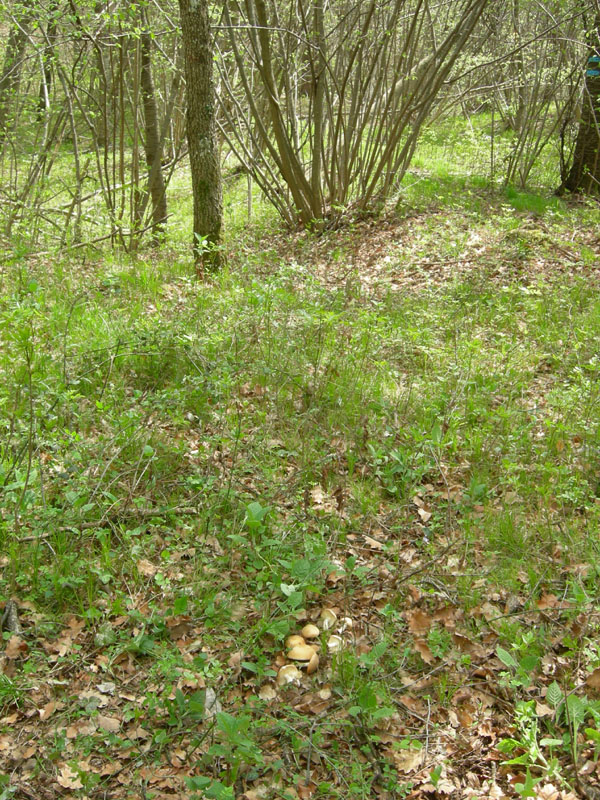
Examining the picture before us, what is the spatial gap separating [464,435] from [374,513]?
1.02m

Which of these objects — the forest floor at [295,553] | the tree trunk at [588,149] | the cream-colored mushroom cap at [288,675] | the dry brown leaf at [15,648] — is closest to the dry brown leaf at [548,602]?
the forest floor at [295,553]

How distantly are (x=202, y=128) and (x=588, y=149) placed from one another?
5730 mm

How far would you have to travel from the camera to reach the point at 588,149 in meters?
8.91

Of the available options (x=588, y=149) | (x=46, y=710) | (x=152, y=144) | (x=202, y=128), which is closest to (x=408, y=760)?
(x=46, y=710)

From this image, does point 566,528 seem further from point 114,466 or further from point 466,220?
point 466,220

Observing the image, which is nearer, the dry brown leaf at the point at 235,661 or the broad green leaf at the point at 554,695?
the broad green leaf at the point at 554,695

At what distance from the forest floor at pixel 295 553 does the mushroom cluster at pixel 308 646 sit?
0.6 inches

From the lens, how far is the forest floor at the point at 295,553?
7.77 ft

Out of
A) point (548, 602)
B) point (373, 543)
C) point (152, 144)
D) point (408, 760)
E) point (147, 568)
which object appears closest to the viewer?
point (408, 760)

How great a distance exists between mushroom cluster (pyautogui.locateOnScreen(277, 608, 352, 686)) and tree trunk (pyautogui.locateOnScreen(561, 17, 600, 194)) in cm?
768

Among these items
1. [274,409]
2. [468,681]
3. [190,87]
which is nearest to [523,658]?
[468,681]

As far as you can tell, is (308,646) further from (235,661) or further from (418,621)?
(418,621)

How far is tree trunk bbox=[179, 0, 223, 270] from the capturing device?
6090 mm

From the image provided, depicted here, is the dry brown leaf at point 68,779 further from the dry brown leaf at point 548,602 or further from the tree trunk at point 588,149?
the tree trunk at point 588,149
